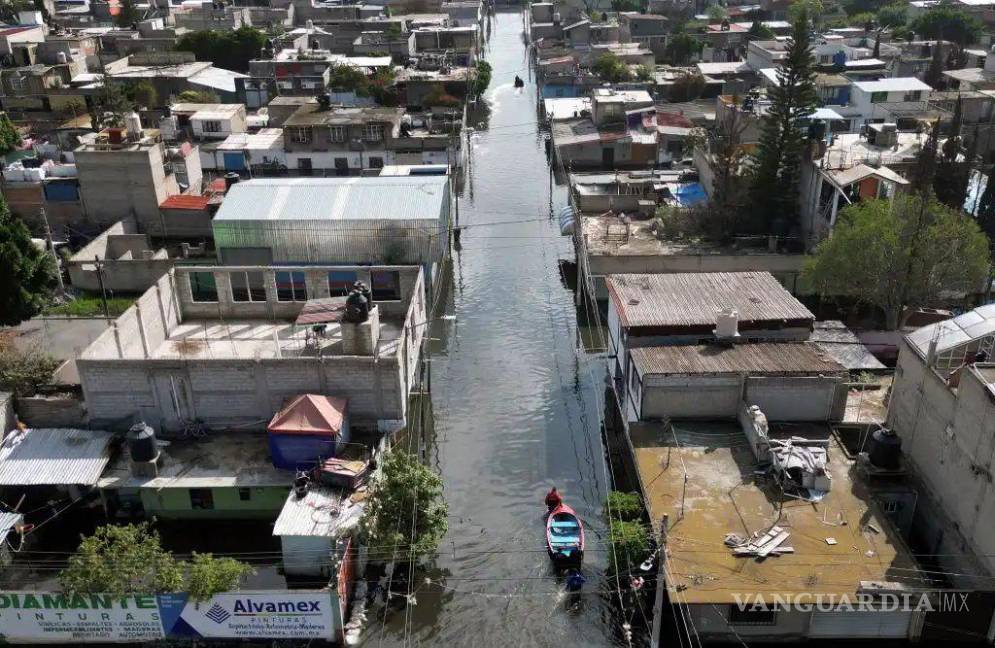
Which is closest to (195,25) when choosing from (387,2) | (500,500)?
(387,2)

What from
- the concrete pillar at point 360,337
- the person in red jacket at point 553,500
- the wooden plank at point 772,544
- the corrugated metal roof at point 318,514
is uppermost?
the concrete pillar at point 360,337

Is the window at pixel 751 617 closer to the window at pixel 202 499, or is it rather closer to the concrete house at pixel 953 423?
the concrete house at pixel 953 423

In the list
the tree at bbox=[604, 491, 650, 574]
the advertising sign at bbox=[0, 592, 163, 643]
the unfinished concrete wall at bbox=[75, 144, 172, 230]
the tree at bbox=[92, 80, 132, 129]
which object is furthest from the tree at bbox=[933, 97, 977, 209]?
the tree at bbox=[92, 80, 132, 129]

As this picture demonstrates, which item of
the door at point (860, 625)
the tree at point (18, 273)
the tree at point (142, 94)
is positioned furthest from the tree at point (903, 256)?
the tree at point (142, 94)

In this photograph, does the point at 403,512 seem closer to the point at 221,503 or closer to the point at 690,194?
the point at 221,503

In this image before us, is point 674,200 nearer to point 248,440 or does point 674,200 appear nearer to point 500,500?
point 500,500

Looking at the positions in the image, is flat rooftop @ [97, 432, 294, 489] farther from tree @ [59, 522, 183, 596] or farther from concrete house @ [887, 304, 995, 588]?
concrete house @ [887, 304, 995, 588]
